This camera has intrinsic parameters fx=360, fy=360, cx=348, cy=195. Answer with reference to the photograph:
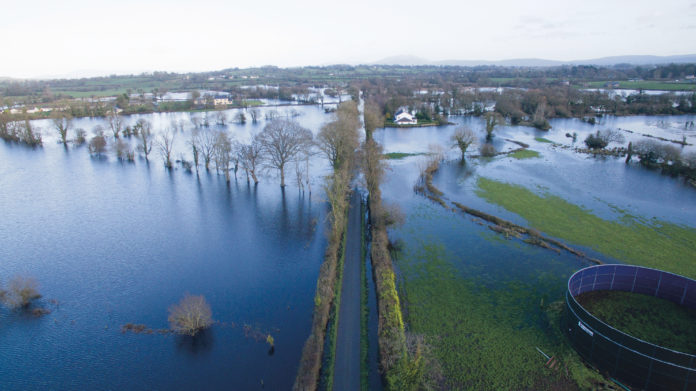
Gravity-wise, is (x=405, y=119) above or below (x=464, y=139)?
above

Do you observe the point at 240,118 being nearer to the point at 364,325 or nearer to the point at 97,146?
the point at 97,146

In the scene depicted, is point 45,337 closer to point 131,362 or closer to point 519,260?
point 131,362

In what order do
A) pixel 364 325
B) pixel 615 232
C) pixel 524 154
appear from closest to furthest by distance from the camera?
pixel 364 325 < pixel 615 232 < pixel 524 154

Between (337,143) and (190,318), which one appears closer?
(190,318)

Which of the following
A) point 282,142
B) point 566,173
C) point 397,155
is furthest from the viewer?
point 397,155

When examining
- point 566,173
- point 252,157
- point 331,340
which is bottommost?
point 331,340

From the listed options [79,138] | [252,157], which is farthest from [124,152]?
[252,157]
